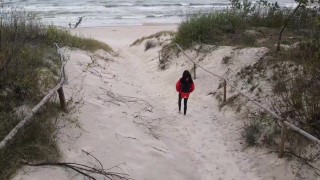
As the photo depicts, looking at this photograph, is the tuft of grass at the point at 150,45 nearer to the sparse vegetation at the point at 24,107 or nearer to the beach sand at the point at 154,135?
the beach sand at the point at 154,135

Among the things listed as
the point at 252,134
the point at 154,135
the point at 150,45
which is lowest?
the point at 154,135

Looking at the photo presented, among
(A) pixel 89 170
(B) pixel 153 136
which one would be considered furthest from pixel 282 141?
(A) pixel 89 170

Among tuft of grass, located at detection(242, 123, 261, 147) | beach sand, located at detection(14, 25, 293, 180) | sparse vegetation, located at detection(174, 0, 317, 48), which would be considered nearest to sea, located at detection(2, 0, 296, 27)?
sparse vegetation, located at detection(174, 0, 317, 48)

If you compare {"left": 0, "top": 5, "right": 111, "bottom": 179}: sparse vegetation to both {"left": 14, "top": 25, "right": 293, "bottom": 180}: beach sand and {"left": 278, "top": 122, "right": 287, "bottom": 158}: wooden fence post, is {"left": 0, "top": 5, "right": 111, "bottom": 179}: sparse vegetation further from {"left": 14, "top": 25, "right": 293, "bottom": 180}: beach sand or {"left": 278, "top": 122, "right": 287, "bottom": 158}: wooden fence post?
{"left": 278, "top": 122, "right": 287, "bottom": 158}: wooden fence post

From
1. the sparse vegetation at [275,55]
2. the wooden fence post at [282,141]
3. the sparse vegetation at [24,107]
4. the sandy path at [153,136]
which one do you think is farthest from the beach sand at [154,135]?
the sparse vegetation at [275,55]

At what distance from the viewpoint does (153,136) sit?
303 inches

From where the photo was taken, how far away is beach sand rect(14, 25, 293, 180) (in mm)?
Result: 6214

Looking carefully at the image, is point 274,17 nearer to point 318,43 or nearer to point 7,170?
point 318,43

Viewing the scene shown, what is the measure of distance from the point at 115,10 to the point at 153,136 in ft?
141

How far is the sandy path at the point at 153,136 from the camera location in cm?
626

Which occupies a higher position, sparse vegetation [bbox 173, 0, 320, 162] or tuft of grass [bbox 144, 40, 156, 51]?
sparse vegetation [bbox 173, 0, 320, 162]

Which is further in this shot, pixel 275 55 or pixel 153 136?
pixel 275 55

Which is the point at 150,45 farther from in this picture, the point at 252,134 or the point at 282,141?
the point at 282,141

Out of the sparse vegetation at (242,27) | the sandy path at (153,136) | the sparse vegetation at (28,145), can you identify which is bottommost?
the sandy path at (153,136)
